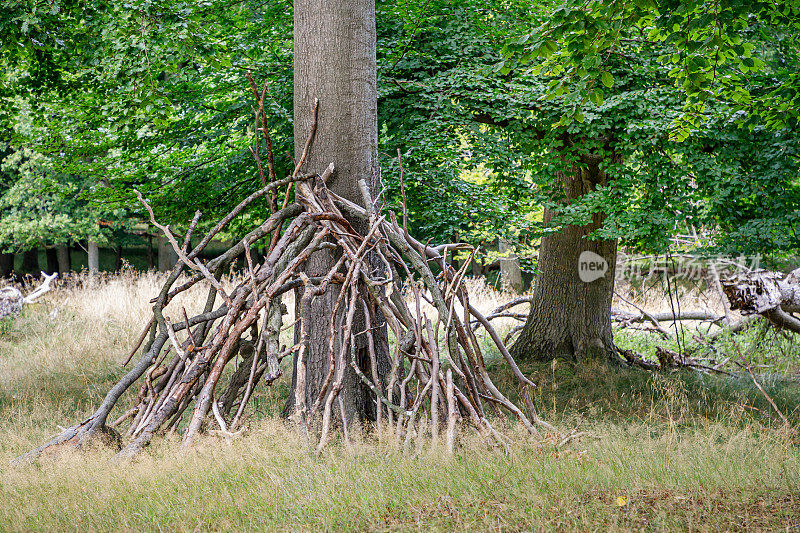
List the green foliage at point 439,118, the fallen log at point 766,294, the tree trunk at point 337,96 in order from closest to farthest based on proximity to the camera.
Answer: the tree trunk at point 337,96 < the green foliage at point 439,118 < the fallen log at point 766,294

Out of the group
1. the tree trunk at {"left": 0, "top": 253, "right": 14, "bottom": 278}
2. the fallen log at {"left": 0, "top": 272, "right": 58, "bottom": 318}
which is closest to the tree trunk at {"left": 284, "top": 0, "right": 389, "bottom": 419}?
the fallen log at {"left": 0, "top": 272, "right": 58, "bottom": 318}

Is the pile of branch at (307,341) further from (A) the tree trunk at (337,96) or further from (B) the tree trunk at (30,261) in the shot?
(B) the tree trunk at (30,261)

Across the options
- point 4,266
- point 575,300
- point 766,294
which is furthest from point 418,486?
point 4,266

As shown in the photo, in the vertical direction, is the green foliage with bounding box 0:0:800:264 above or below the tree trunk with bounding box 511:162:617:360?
above

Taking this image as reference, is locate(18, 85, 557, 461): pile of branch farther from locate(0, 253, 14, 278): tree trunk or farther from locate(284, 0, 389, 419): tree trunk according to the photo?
locate(0, 253, 14, 278): tree trunk

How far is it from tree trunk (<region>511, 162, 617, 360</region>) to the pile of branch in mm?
4387

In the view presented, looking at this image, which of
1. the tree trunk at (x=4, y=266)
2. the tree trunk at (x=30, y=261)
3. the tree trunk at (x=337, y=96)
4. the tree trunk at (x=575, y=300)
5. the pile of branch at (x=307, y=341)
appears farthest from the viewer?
the tree trunk at (x=30, y=261)

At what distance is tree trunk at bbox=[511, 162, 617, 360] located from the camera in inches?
358

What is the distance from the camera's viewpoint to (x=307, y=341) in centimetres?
481

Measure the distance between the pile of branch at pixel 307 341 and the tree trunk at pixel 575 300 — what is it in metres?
4.39

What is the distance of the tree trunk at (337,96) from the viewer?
532cm

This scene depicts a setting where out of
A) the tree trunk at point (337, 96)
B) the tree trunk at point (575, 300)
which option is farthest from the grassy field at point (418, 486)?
the tree trunk at point (575, 300)

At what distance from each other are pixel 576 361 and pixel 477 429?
5041 mm

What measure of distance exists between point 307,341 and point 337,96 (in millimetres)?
2073
